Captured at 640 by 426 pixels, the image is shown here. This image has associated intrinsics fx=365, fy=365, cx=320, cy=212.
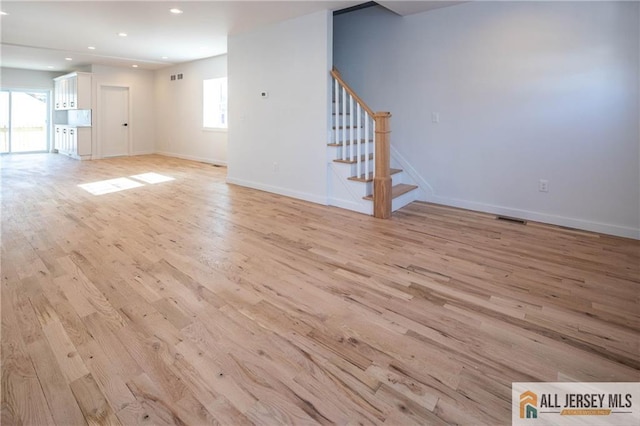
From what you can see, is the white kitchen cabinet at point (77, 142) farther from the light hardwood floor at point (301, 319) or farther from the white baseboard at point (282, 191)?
the light hardwood floor at point (301, 319)

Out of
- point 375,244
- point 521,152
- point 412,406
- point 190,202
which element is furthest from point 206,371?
point 521,152

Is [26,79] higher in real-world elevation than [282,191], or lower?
higher

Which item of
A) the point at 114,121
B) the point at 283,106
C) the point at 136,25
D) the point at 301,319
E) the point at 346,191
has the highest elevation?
the point at 136,25

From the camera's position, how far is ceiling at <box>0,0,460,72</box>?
14.3ft

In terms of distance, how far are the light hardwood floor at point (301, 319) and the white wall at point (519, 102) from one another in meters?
0.52

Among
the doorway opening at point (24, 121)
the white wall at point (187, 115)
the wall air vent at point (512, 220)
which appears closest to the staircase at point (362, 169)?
the wall air vent at point (512, 220)

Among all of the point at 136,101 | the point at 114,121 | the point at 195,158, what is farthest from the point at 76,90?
the point at 195,158

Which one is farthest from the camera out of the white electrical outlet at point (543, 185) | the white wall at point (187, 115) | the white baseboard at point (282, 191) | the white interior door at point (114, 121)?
the white interior door at point (114, 121)

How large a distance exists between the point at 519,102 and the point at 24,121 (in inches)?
501

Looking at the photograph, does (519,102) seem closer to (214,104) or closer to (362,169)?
(362,169)

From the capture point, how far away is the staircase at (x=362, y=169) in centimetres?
410

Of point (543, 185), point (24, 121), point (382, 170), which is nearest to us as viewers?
point (543, 185)

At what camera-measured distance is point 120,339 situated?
181 cm

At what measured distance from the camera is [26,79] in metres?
10.2
